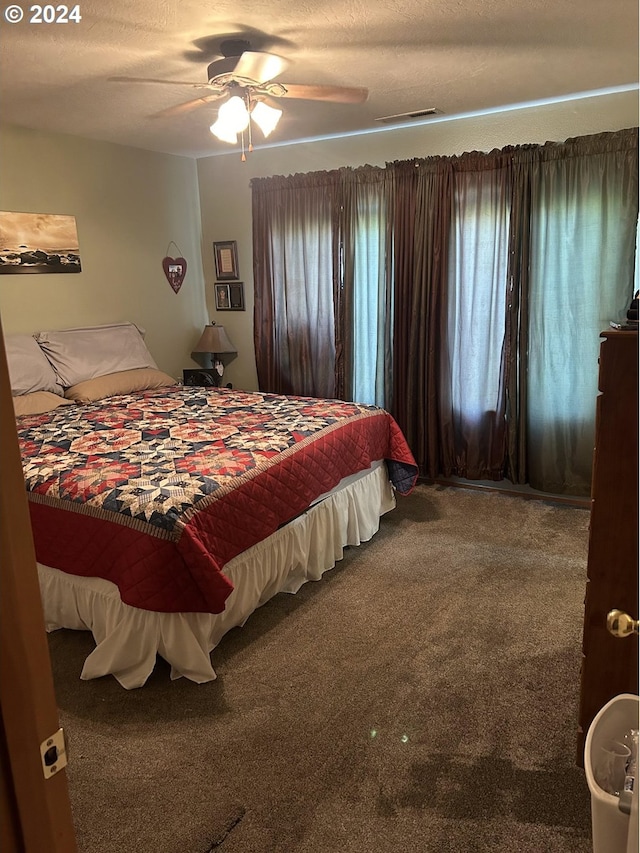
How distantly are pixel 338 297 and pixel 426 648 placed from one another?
274 cm

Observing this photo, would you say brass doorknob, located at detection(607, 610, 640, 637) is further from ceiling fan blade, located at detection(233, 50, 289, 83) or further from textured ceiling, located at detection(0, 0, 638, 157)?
ceiling fan blade, located at detection(233, 50, 289, 83)

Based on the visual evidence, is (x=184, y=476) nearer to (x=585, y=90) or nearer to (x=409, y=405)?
(x=409, y=405)

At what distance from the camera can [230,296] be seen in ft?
17.1

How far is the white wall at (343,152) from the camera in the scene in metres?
3.60

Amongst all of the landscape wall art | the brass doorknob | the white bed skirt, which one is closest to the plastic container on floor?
the brass doorknob

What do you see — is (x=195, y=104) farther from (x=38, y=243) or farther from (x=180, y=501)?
(x=180, y=501)

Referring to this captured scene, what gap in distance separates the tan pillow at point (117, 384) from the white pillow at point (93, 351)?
0.06 m

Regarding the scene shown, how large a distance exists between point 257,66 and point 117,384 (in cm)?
232

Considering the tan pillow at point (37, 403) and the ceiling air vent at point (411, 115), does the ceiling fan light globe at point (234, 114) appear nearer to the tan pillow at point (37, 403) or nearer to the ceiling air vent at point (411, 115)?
the ceiling air vent at point (411, 115)

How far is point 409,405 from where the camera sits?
4.40m

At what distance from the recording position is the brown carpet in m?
1.75

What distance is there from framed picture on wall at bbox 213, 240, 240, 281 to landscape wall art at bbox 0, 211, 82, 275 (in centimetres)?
120

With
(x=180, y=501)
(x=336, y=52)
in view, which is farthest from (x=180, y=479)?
(x=336, y=52)

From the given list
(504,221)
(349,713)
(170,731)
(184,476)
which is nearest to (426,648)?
(349,713)
